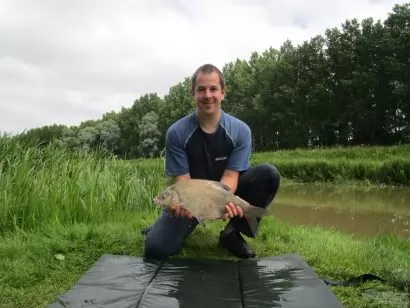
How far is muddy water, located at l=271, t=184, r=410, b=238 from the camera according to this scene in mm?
7117

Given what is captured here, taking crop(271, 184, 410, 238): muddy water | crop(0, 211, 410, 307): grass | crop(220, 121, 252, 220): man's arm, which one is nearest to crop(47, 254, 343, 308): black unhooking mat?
crop(0, 211, 410, 307): grass

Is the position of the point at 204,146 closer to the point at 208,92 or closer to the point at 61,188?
the point at 208,92

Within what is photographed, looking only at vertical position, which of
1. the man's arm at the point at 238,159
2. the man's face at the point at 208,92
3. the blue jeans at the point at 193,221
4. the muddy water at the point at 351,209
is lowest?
the muddy water at the point at 351,209

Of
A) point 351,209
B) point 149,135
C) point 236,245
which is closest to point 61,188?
point 236,245

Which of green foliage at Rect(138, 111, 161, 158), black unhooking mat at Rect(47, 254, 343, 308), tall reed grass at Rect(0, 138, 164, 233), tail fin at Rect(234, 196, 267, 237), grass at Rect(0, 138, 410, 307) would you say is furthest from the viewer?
green foliage at Rect(138, 111, 161, 158)

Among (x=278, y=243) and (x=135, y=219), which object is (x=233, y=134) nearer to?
(x=278, y=243)

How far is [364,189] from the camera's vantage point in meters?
13.1

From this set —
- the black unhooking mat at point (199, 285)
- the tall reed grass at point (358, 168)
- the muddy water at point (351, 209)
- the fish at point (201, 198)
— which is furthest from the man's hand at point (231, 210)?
the tall reed grass at point (358, 168)

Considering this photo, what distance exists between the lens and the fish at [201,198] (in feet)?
10.5

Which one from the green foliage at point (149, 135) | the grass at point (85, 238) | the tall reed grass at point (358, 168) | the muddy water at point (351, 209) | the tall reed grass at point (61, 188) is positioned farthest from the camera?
the green foliage at point (149, 135)

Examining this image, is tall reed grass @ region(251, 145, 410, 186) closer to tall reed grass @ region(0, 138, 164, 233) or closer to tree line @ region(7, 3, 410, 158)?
tall reed grass @ region(0, 138, 164, 233)

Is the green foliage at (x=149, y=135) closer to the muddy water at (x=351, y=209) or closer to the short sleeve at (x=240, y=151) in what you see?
the muddy water at (x=351, y=209)

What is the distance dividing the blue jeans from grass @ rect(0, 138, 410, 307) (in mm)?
237

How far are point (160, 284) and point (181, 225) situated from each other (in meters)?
0.80
